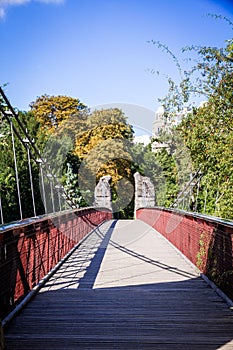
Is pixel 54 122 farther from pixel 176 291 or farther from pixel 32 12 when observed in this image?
pixel 176 291

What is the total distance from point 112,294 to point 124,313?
28.5 inches

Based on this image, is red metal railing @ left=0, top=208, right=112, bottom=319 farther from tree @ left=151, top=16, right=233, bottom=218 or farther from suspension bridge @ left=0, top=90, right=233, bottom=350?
tree @ left=151, top=16, right=233, bottom=218

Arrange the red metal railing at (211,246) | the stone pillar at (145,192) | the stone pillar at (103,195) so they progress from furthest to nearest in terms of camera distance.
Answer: the stone pillar at (103,195)
the stone pillar at (145,192)
the red metal railing at (211,246)

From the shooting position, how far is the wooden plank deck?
102 inches

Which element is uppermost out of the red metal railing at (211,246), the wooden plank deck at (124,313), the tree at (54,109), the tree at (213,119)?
the tree at (54,109)

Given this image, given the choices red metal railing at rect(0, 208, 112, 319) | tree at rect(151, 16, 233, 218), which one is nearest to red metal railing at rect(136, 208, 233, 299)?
tree at rect(151, 16, 233, 218)

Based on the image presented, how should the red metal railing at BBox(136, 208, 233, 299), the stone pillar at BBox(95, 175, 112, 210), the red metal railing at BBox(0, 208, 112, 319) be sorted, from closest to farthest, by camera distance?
1. the red metal railing at BBox(0, 208, 112, 319)
2. the red metal railing at BBox(136, 208, 233, 299)
3. the stone pillar at BBox(95, 175, 112, 210)

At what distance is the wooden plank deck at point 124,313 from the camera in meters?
2.59

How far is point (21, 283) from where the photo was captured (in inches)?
144

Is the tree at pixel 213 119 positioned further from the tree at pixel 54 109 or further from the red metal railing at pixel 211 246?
the tree at pixel 54 109

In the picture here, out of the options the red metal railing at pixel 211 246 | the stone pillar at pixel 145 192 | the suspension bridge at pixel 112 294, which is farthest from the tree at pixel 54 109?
the red metal railing at pixel 211 246

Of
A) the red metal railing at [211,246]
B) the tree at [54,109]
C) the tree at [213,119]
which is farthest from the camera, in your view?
the tree at [54,109]

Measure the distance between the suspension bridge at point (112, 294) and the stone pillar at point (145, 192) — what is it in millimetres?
14790

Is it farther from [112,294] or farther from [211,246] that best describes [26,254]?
[211,246]
